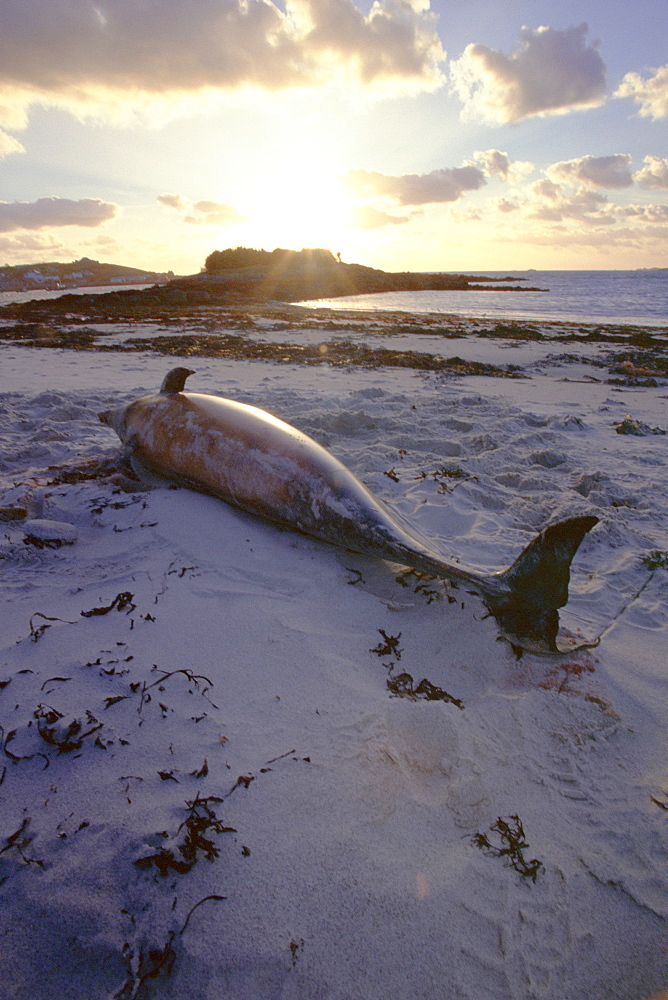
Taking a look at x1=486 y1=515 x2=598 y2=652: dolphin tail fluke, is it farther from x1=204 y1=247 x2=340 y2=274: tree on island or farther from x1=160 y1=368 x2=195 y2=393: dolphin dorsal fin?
x1=204 y1=247 x2=340 y2=274: tree on island

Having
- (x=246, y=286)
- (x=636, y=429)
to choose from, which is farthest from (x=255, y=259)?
(x=636, y=429)

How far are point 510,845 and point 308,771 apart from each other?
0.73 meters

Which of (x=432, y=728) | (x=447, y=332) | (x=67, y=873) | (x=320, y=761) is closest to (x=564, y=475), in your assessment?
(x=432, y=728)

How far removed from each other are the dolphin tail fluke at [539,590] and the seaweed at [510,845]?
3.04ft

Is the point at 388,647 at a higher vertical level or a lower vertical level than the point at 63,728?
lower

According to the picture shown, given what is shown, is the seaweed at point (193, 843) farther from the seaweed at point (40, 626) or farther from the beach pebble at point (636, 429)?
the beach pebble at point (636, 429)

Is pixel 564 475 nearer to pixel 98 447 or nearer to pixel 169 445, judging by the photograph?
pixel 169 445

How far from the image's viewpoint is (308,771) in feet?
5.72

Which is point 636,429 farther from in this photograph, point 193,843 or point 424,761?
point 193,843

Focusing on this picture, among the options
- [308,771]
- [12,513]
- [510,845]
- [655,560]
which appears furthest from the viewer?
[12,513]

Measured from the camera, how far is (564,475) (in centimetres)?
469

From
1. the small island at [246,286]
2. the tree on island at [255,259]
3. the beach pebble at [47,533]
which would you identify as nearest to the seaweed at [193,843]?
the beach pebble at [47,533]

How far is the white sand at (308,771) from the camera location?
1303 mm

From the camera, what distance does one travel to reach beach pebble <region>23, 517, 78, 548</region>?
307 cm
